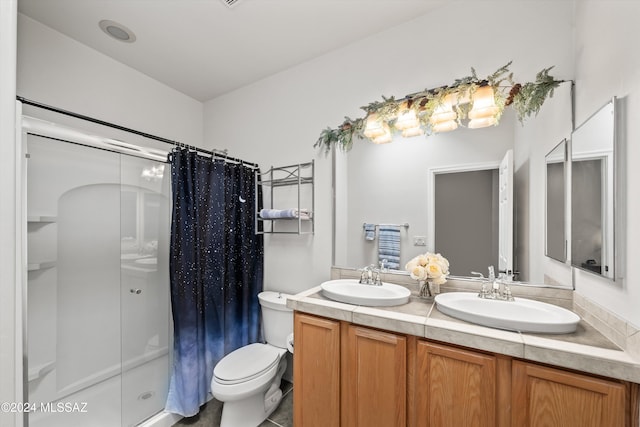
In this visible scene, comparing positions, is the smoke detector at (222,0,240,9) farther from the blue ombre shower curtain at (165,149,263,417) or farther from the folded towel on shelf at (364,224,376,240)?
the folded towel on shelf at (364,224,376,240)

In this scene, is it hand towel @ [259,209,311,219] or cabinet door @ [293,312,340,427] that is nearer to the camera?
cabinet door @ [293,312,340,427]

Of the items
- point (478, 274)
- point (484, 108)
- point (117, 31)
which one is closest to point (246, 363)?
point (478, 274)

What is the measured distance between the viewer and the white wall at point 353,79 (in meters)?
1.42

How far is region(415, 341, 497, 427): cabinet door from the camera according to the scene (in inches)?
40.8

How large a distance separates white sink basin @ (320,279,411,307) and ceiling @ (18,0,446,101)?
1.75 m

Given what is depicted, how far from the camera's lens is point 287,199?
229 cm

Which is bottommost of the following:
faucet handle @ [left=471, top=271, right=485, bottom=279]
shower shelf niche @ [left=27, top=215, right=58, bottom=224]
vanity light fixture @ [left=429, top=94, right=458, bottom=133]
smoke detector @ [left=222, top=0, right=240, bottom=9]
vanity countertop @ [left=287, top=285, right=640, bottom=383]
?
vanity countertop @ [left=287, top=285, right=640, bottom=383]

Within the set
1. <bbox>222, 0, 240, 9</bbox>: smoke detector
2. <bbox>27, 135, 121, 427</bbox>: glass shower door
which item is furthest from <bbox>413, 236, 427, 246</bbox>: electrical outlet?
<bbox>27, 135, 121, 427</bbox>: glass shower door

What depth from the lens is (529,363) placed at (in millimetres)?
975

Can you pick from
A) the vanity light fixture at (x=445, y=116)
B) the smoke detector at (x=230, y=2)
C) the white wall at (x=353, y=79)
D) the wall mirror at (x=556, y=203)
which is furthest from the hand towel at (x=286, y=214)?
the wall mirror at (x=556, y=203)

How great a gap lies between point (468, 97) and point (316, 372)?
174cm

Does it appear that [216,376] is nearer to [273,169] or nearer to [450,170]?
[273,169]

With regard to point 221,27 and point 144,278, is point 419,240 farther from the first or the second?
point 144,278

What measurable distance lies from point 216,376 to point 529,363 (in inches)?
64.5
